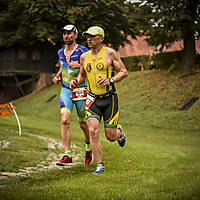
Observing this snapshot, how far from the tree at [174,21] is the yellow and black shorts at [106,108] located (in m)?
21.1

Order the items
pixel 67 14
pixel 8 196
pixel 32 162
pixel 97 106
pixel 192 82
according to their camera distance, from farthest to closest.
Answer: pixel 67 14, pixel 192 82, pixel 32 162, pixel 97 106, pixel 8 196

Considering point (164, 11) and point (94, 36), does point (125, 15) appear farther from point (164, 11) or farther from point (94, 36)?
point (94, 36)

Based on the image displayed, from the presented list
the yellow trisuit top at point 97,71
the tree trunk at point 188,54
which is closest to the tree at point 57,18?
the tree trunk at point 188,54

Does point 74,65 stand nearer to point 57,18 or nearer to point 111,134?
point 111,134

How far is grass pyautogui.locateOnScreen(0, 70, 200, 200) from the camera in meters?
4.75

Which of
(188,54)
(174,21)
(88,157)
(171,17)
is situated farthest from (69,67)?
(188,54)

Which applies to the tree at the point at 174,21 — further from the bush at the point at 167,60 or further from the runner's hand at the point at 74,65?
the runner's hand at the point at 74,65

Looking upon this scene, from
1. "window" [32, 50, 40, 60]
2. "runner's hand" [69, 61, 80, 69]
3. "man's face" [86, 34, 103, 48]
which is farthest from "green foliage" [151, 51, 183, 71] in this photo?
"man's face" [86, 34, 103, 48]

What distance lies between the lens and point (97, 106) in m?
6.51

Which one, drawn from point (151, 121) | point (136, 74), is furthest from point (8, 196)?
point (136, 74)

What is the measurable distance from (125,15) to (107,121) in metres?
28.8

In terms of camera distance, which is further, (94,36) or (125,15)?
(125,15)

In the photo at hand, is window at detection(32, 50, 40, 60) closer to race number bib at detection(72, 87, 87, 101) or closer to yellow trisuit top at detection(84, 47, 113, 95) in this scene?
race number bib at detection(72, 87, 87, 101)

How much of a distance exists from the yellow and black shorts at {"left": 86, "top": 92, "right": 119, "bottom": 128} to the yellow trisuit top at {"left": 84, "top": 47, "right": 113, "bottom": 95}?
0.36 ft
